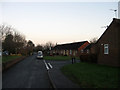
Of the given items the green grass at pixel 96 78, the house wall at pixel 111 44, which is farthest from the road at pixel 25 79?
the house wall at pixel 111 44

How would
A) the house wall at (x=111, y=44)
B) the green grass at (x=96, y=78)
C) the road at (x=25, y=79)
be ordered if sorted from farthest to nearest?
1. the house wall at (x=111, y=44)
2. the road at (x=25, y=79)
3. the green grass at (x=96, y=78)

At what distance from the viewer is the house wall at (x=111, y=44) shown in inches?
590

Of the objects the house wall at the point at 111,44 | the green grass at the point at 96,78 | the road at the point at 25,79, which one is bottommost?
the road at the point at 25,79

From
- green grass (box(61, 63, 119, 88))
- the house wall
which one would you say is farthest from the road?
the house wall

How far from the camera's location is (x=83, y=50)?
5141 cm

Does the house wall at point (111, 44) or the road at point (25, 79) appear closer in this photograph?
the road at point (25, 79)

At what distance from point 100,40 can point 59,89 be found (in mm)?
13074

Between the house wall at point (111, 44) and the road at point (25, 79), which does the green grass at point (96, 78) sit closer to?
the road at point (25, 79)

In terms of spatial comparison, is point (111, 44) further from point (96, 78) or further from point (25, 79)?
point (25, 79)

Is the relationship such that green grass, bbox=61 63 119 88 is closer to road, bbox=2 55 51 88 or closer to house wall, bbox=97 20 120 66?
road, bbox=2 55 51 88

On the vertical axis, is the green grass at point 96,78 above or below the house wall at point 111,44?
below

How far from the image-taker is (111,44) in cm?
1591

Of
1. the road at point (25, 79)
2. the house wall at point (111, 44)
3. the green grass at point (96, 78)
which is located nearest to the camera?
the green grass at point (96, 78)

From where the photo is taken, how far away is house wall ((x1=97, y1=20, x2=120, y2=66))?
14977mm
